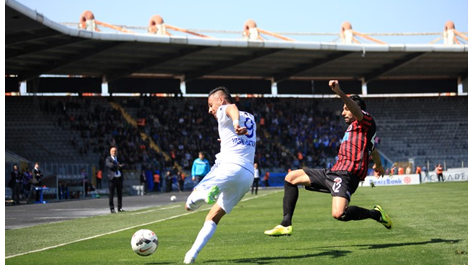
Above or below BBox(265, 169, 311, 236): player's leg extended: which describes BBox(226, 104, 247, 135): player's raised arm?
above

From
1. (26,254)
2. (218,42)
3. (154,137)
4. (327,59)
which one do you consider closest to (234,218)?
(26,254)

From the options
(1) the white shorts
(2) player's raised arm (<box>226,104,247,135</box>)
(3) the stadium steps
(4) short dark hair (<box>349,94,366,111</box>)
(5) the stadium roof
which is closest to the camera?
(2) player's raised arm (<box>226,104,247,135</box>)

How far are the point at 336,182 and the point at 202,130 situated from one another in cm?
4770

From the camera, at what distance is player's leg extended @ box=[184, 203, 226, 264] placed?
840 centimetres

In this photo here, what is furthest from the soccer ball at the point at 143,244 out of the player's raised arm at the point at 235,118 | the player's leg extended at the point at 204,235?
the player's raised arm at the point at 235,118

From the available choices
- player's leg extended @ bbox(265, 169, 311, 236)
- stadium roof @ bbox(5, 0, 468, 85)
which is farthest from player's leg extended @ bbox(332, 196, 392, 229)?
stadium roof @ bbox(5, 0, 468, 85)

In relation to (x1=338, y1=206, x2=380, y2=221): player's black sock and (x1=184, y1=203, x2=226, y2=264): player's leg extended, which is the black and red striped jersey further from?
(x1=184, y1=203, x2=226, y2=264): player's leg extended

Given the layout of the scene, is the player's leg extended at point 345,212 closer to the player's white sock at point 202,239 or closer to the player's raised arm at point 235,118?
the player's white sock at point 202,239

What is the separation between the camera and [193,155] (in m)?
54.6

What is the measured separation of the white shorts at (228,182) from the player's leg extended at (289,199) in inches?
59.0

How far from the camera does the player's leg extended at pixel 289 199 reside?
1019 centimetres

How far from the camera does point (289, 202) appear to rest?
34.3 feet

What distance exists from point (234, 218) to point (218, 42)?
34.3 meters

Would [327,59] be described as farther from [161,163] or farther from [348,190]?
[348,190]
